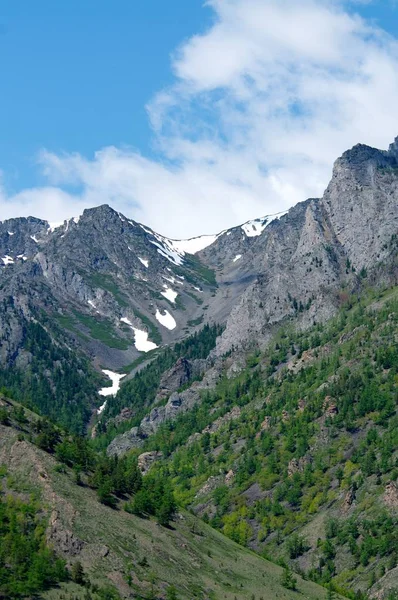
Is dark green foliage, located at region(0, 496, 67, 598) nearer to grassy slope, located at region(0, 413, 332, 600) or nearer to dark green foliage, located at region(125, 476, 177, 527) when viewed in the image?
grassy slope, located at region(0, 413, 332, 600)

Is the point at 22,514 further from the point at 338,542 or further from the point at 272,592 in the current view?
the point at 338,542

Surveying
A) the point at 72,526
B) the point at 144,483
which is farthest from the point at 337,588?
the point at 72,526

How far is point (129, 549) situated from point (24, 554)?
737 inches

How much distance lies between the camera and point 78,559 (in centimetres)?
11700

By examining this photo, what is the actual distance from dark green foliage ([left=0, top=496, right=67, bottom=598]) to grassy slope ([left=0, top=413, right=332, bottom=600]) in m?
2.38

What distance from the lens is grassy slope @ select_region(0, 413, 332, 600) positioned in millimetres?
119062

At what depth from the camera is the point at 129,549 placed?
125 m

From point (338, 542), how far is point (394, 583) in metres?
32.5

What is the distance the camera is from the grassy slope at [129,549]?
119 m

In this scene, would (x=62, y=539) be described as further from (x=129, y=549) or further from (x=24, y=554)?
(x=129, y=549)

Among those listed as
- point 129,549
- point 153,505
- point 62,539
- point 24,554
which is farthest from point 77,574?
point 153,505

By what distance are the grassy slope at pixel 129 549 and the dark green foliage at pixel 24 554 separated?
7.81 feet

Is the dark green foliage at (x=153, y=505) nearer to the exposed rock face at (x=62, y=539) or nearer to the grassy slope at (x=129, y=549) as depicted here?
the grassy slope at (x=129, y=549)

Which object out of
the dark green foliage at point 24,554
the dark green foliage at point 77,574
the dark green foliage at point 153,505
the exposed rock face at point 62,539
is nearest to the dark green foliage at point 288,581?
the dark green foliage at point 153,505
